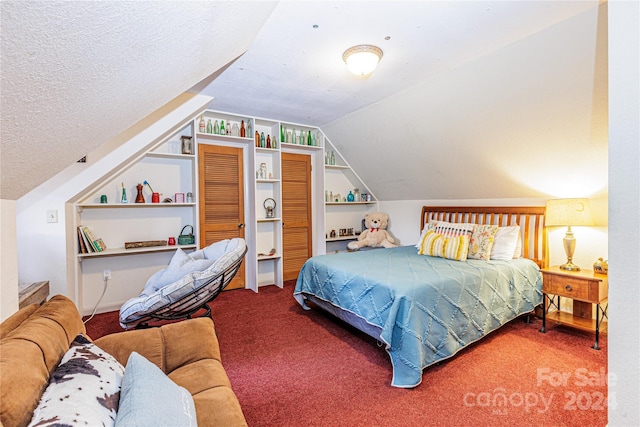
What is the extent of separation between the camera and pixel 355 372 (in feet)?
7.18

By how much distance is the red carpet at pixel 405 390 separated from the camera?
1.73 m

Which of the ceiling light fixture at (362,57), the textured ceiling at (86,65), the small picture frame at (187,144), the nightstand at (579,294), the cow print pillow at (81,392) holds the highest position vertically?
the ceiling light fixture at (362,57)

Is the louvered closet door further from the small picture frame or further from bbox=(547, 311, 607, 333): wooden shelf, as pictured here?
bbox=(547, 311, 607, 333): wooden shelf

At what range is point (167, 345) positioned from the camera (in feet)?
5.04

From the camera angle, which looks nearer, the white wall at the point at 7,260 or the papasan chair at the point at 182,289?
the white wall at the point at 7,260

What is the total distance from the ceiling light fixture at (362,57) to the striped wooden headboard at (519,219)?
2.49m

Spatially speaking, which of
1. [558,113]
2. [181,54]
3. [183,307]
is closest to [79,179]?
[183,307]

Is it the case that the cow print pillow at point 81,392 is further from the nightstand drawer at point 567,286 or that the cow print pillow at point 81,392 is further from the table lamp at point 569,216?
the table lamp at point 569,216

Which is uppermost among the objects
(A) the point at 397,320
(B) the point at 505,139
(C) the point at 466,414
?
(B) the point at 505,139

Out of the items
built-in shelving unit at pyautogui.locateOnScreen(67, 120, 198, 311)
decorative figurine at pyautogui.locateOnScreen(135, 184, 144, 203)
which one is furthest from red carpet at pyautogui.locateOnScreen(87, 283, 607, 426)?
decorative figurine at pyautogui.locateOnScreen(135, 184, 144, 203)

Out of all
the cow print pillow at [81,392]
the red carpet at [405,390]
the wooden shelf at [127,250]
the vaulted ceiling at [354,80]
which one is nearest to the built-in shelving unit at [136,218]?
the wooden shelf at [127,250]

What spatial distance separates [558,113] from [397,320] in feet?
7.31

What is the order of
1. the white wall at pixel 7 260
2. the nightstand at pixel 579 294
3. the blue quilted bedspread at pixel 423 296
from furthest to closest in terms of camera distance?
the nightstand at pixel 579 294
the blue quilted bedspread at pixel 423 296
the white wall at pixel 7 260

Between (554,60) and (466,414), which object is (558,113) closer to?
(554,60)
